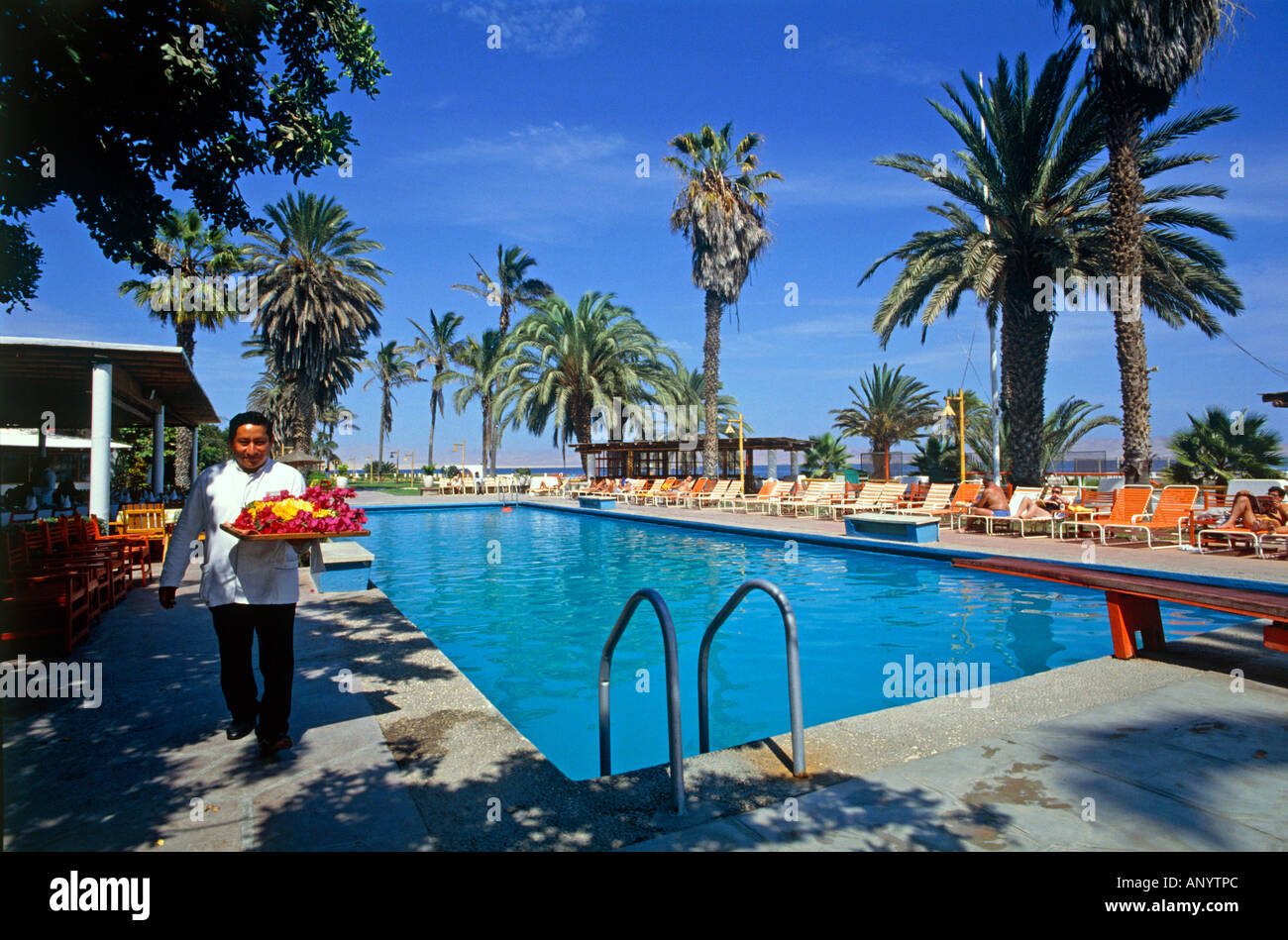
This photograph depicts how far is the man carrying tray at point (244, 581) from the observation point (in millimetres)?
3598

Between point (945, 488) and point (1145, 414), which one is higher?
point (1145, 414)

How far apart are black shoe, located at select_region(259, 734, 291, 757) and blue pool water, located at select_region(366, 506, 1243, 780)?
202 cm

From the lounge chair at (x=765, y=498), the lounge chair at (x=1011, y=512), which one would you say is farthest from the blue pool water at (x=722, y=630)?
the lounge chair at (x=765, y=498)

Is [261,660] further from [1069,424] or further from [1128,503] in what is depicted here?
[1069,424]

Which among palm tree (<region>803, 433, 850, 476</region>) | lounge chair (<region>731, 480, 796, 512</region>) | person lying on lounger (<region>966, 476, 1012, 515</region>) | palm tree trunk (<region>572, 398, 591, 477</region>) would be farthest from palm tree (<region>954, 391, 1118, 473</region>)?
palm tree trunk (<region>572, 398, 591, 477</region>)

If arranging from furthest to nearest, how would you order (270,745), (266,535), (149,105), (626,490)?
(626,490) → (149,105) → (270,745) → (266,535)

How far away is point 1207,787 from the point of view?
3.06 meters

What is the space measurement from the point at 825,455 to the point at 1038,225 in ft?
68.8

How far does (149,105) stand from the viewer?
464 cm

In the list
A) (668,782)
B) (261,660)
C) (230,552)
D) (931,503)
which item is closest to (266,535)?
(230,552)

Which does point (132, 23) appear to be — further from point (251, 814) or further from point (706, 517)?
point (706, 517)
